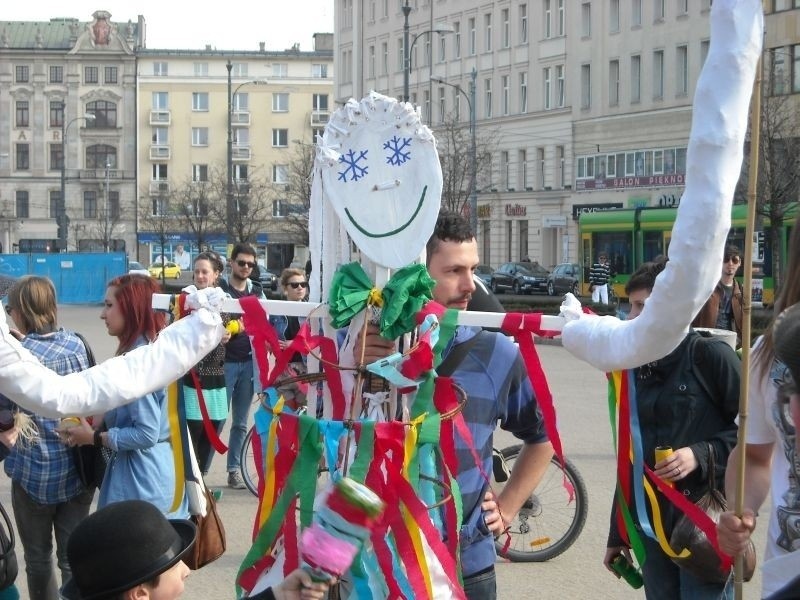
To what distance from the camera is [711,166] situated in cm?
245

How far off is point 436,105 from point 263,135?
104 feet

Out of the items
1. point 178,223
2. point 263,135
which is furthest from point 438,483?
point 263,135

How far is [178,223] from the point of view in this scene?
76.1 m

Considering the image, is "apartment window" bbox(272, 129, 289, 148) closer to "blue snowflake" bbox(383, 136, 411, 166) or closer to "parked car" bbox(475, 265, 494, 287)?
"parked car" bbox(475, 265, 494, 287)

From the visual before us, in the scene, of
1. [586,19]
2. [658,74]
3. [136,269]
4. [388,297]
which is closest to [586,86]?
[586,19]

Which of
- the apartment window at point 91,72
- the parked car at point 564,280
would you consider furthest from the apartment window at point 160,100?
the parked car at point 564,280

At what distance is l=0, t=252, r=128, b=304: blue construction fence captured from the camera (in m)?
40.4

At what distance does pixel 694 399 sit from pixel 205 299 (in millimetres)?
1910

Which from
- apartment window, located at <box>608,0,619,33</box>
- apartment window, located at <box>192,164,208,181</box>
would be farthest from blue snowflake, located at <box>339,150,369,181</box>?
apartment window, located at <box>192,164,208,181</box>

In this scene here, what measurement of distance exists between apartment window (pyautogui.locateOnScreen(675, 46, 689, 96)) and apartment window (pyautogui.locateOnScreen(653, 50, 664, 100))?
978 mm

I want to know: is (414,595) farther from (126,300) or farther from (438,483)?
(126,300)

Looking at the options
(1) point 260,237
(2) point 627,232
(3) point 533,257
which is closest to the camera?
(2) point 627,232

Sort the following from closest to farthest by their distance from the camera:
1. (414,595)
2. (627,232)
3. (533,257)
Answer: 1. (414,595)
2. (627,232)
3. (533,257)

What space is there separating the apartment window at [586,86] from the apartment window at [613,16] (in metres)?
2.02
